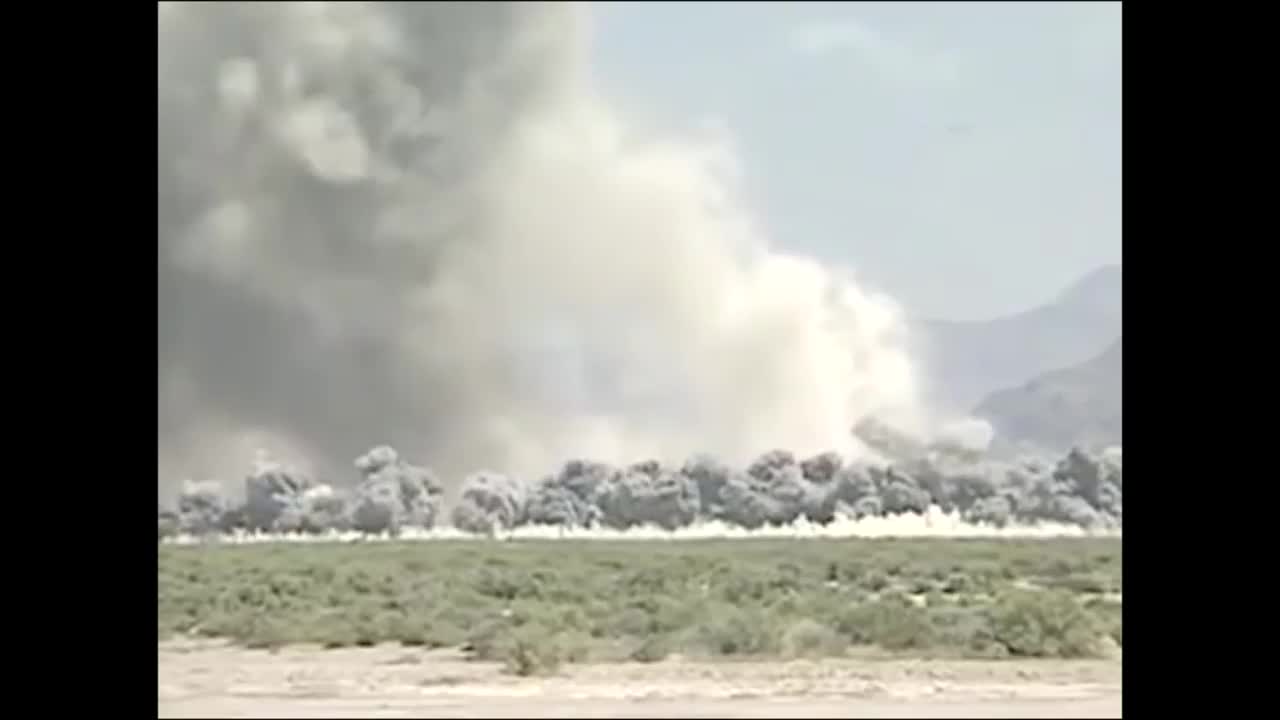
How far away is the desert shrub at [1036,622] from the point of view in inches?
390

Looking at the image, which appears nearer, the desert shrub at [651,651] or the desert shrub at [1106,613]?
the desert shrub at [1106,613]

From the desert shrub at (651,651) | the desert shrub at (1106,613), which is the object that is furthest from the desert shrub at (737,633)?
the desert shrub at (1106,613)

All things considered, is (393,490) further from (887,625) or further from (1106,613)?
(1106,613)

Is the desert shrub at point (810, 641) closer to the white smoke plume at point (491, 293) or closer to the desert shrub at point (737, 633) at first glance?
the desert shrub at point (737, 633)

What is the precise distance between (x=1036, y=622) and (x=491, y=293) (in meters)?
3.18

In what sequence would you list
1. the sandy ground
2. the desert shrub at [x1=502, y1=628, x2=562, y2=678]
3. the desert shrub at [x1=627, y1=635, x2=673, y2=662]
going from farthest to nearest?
the desert shrub at [x1=627, y1=635, x2=673, y2=662] → the desert shrub at [x1=502, y1=628, x2=562, y2=678] → the sandy ground

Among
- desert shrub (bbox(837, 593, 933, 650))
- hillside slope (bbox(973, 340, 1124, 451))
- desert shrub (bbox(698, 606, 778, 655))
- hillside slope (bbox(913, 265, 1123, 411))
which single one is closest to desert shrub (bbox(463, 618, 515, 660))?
desert shrub (bbox(698, 606, 778, 655))

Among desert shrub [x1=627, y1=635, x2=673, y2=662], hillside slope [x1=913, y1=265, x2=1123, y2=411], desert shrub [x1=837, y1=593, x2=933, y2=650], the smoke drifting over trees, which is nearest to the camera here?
desert shrub [x1=627, y1=635, x2=673, y2=662]

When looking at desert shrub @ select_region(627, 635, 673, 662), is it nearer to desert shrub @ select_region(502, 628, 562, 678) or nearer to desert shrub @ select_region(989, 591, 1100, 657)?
desert shrub @ select_region(502, 628, 562, 678)

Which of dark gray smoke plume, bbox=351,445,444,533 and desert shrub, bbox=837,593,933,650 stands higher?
dark gray smoke plume, bbox=351,445,444,533

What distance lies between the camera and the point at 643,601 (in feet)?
33.0

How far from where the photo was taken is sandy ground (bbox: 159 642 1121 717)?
29.4ft
